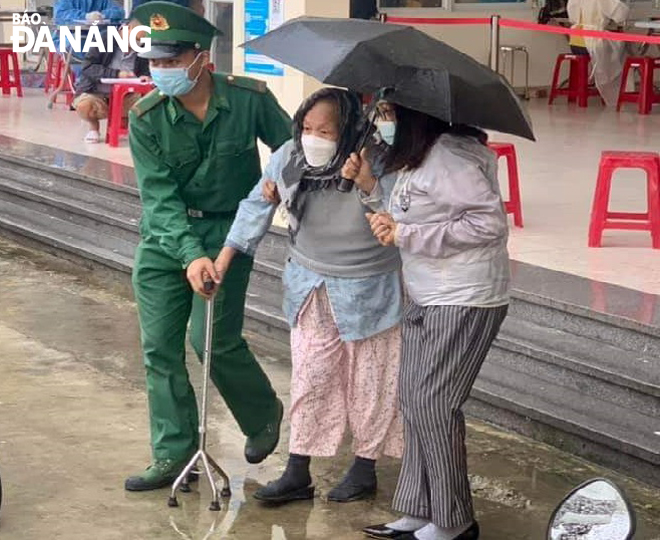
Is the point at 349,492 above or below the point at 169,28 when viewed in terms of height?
below

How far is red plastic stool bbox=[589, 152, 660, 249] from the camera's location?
25.6ft

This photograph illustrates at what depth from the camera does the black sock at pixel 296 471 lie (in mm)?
5227

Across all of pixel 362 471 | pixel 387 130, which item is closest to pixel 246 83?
pixel 387 130

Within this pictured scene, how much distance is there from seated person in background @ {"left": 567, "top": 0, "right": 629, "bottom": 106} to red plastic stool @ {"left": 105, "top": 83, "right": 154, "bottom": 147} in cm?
484

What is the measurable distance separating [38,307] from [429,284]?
13.8 ft

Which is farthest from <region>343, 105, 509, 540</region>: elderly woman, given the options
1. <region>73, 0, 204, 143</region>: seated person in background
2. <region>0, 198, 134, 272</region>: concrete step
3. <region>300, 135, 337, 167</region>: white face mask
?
Answer: <region>73, 0, 204, 143</region>: seated person in background

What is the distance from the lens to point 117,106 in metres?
12.0

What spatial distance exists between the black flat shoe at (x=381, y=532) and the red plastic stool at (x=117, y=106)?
7399 millimetres

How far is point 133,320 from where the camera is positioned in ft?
26.7

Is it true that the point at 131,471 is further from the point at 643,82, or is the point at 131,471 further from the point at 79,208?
the point at 643,82

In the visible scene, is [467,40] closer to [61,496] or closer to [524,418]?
[524,418]

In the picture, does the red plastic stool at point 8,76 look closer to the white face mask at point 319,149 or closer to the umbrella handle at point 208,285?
the umbrella handle at point 208,285

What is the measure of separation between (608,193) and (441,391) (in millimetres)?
3475

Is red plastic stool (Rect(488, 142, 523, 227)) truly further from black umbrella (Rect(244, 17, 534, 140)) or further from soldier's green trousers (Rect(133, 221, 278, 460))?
black umbrella (Rect(244, 17, 534, 140))
